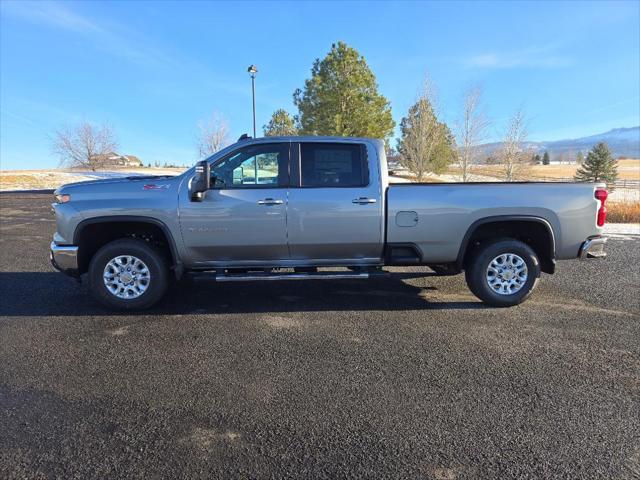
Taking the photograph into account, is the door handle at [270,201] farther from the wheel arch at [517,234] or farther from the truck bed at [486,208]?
the wheel arch at [517,234]

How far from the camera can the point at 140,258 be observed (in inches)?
185

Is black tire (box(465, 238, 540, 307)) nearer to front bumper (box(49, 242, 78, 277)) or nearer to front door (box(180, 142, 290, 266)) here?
front door (box(180, 142, 290, 266))

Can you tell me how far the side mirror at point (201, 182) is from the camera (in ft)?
14.6

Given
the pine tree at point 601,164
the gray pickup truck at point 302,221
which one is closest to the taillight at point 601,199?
the gray pickup truck at point 302,221

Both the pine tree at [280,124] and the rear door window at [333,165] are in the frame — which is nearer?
the rear door window at [333,165]

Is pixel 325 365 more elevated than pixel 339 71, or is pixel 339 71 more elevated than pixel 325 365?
pixel 339 71

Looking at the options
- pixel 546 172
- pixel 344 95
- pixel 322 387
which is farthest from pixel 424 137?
pixel 546 172

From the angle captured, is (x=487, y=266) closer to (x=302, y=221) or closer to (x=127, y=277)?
(x=302, y=221)

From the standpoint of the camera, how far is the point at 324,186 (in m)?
4.75

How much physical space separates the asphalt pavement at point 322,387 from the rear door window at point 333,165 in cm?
149

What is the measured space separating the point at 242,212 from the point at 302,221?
2.23 ft

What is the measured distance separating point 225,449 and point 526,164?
1085 inches

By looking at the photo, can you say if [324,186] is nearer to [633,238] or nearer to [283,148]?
[283,148]

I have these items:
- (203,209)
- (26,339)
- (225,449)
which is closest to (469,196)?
(203,209)
